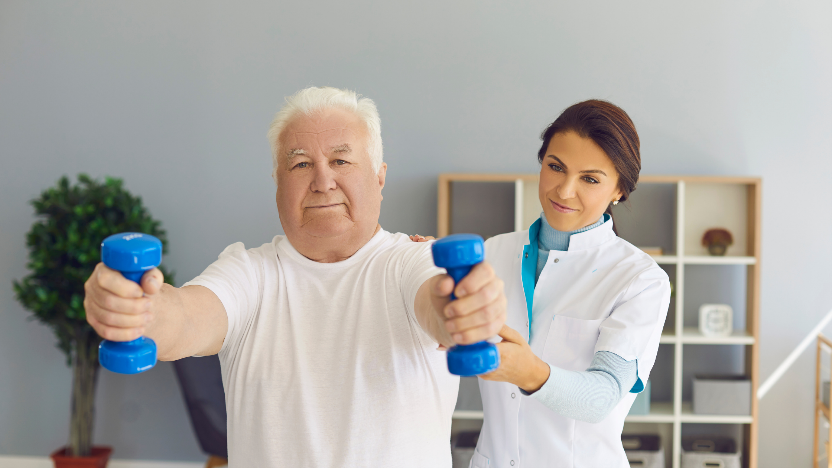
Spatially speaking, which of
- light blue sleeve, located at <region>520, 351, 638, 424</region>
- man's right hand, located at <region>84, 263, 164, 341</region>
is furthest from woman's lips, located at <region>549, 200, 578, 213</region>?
man's right hand, located at <region>84, 263, 164, 341</region>

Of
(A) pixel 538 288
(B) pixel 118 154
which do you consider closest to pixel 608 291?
(A) pixel 538 288

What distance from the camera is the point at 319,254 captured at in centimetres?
119

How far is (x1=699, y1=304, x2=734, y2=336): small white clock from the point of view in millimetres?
3246

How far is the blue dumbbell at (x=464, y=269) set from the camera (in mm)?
753

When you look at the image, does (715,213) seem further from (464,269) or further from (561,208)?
(464,269)

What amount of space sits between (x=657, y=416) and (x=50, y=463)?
11.6 feet

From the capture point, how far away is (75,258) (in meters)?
3.16

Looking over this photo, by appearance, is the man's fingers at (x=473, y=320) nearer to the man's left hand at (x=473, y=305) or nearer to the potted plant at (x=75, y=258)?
the man's left hand at (x=473, y=305)

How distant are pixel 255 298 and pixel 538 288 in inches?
28.8

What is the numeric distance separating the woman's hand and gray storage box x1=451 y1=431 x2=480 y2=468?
7.24 ft

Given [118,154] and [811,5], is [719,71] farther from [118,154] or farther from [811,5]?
[118,154]

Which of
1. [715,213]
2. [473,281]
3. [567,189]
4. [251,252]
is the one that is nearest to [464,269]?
[473,281]

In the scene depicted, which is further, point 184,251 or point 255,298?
point 184,251

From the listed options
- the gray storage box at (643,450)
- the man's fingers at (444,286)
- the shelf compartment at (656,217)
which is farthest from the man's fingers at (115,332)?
the shelf compartment at (656,217)
